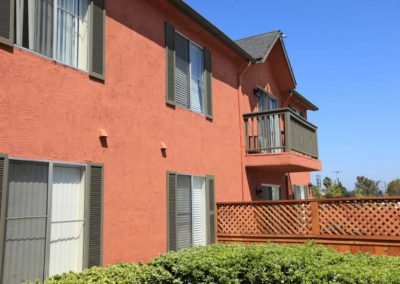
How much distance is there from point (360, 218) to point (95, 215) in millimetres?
6718

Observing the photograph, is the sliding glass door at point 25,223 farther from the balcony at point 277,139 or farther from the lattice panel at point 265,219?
the balcony at point 277,139

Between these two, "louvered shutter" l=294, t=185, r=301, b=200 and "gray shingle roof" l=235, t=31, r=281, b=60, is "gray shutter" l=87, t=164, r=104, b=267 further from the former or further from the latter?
"louvered shutter" l=294, t=185, r=301, b=200

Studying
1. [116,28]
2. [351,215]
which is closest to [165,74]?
[116,28]

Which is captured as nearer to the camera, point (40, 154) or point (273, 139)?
point (40, 154)

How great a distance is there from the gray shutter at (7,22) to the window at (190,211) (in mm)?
4885

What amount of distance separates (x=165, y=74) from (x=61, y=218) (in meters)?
4.71

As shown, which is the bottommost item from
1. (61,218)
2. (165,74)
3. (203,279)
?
(203,279)

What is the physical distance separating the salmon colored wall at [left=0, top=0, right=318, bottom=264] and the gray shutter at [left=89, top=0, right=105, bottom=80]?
0.20 m

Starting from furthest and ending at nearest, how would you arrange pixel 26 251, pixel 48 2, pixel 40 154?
pixel 48 2 → pixel 40 154 → pixel 26 251

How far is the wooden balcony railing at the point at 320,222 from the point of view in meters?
9.97

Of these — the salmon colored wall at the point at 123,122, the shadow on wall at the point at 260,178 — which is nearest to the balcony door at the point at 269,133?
the shadow on wall at the point at 260,178

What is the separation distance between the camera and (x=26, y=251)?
6.03 meters

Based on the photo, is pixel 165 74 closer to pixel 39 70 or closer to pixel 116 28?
pixel 116 28

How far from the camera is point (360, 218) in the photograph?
10344 millimetres
